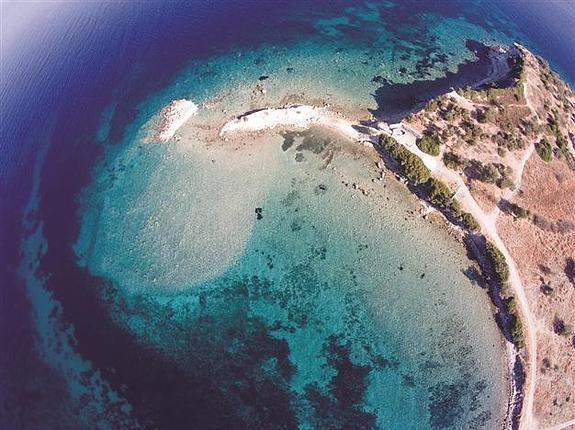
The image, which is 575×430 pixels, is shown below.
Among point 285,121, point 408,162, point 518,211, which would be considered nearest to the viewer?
point 518,211

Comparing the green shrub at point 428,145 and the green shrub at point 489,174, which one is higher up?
the green shrub at point 489,174

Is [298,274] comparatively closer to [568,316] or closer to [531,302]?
[531,302]

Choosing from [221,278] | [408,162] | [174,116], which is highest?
[408,162]

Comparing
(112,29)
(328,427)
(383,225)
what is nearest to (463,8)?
(383,225)

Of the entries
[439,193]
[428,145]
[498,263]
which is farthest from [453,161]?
[498,263]

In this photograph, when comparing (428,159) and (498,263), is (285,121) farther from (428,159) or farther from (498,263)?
(498,263)

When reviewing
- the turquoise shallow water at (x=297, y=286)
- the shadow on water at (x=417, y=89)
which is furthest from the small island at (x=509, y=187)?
the turquoise shallow water at (x=297, y=286)

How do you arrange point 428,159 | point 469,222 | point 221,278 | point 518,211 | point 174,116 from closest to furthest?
1. point 221,278
2. point 469,222
3. point 518,211
4. point 428,159
5. point 174,116

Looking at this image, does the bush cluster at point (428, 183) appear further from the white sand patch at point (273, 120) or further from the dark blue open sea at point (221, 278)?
the white sand patch at point (273, 120)
